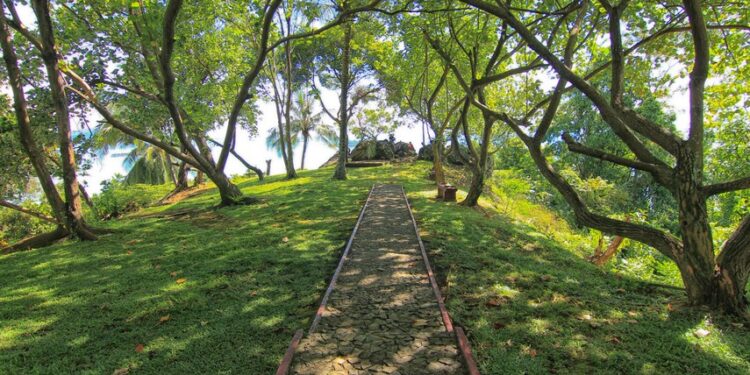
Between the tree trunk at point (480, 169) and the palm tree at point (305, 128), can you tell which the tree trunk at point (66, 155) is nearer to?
the tree trunk at point (480, 169)

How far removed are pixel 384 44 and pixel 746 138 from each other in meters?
13.9

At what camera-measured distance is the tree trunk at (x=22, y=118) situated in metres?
7.62

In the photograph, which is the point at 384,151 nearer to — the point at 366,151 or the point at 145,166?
the point at 366,151

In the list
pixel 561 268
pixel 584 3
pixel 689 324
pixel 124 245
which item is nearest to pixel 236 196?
pixel 124 245

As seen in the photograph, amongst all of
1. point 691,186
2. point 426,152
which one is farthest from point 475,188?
point 426,152

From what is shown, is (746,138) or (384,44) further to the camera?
(384,44)

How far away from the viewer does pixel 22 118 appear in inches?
313

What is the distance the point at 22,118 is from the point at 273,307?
766cm

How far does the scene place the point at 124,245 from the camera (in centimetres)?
812

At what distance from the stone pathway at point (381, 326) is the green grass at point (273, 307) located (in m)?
0.33

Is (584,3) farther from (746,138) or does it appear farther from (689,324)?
(746,138)

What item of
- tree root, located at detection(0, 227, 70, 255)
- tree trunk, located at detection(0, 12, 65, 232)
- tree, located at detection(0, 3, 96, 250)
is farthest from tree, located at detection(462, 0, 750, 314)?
tree root, located at detection(0, 227, 70, 255)

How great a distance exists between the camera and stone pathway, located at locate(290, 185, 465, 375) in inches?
139

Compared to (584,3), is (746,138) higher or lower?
lower
